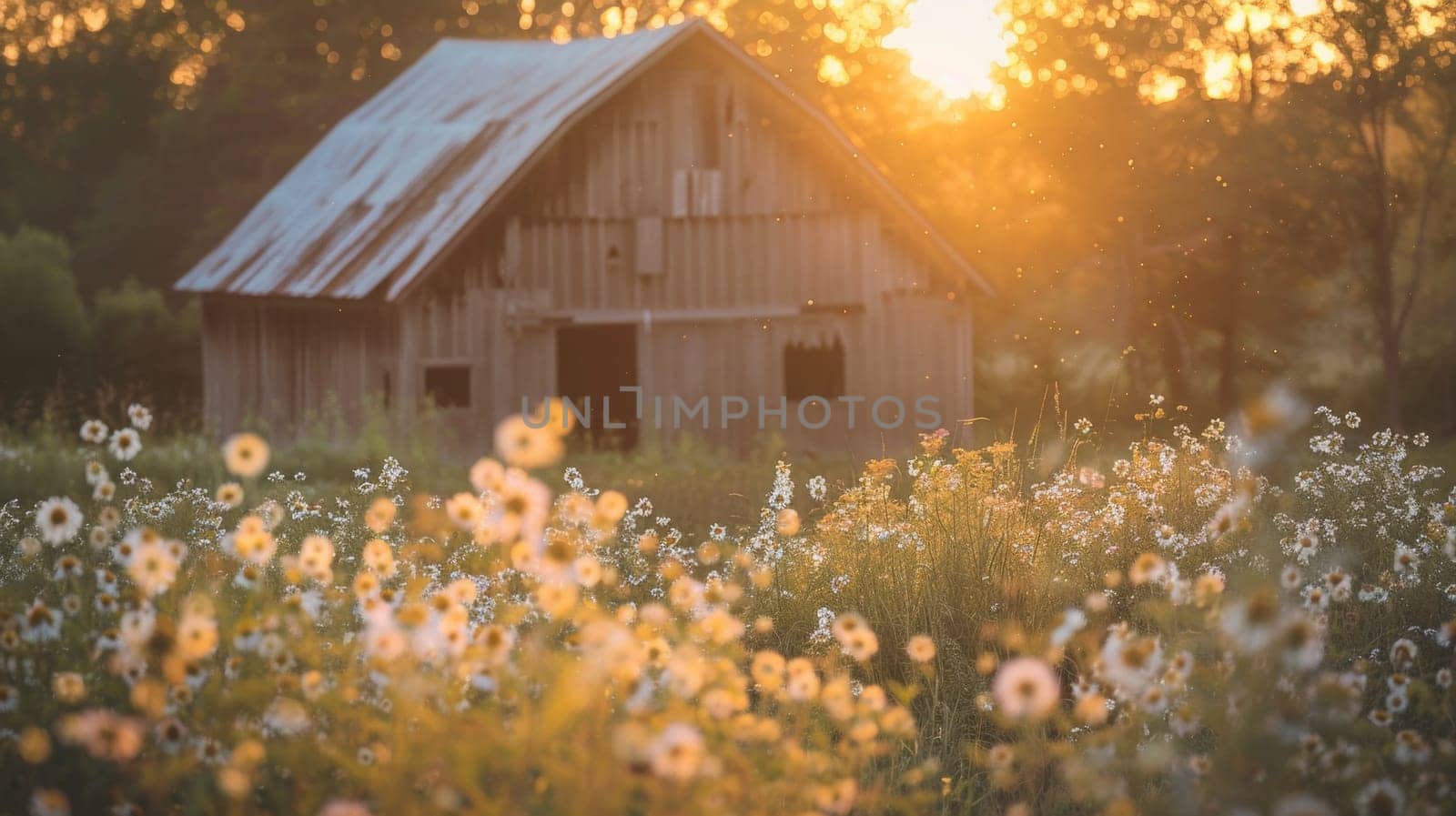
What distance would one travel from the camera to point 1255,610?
343 cm

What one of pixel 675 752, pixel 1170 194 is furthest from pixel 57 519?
pixel 1170 194

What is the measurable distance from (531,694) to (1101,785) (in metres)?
1.74

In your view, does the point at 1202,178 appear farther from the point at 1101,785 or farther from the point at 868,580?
the point at 1101,785

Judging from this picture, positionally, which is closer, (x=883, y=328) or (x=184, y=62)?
(x=883, y=328)

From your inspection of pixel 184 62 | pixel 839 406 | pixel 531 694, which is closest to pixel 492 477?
pixel 531 694

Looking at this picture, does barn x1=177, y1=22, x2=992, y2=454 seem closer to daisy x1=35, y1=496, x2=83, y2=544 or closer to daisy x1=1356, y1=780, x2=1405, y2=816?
daisy x1=35, y1=496, x2=83, y2=544

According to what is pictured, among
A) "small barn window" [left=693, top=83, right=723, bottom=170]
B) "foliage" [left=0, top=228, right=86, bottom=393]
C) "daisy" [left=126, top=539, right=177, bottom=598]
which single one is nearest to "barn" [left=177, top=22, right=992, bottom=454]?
"small barn window" [left=693, top=83, right=723, bottom=170]

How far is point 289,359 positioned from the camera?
19531 mm

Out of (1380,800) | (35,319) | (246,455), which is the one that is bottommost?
(1380,800)

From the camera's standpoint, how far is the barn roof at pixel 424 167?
16.6 meters

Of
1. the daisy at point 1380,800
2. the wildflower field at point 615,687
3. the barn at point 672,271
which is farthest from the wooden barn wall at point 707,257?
the daisy at point 1380,800

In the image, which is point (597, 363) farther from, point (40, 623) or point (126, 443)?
point (40, 623)

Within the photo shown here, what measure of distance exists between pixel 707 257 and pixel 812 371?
16.0 ft

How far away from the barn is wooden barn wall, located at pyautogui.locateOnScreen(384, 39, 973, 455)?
21 mm
